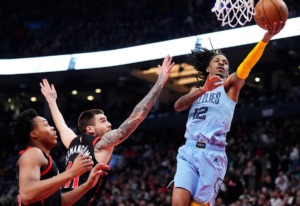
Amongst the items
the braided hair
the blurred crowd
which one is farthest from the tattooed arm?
the blurred crowd

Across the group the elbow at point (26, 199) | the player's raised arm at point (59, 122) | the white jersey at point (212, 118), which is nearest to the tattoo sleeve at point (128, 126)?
the white jersey at point (212, 118)

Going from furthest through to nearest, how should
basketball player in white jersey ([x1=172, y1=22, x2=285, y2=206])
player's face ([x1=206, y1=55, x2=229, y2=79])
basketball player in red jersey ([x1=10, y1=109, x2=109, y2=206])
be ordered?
player's face ([x1=206, y1=55, x2=229, y2=79]), basketball player in white jersey ([x1=172, y1=22, x2=285, y2=206]), basketball player in red jersey ([x1=10, y1=109, x2=109, y2=206])

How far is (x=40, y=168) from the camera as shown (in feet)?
12.8

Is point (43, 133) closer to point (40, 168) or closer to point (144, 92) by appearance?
point (40, 168)

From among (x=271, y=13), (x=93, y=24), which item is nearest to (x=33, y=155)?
(x=271, y=13)

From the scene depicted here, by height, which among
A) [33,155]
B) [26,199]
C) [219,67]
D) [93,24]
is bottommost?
[26,199]

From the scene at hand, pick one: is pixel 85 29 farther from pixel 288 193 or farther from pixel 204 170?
pixel 204 170

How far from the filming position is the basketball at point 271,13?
17.2 ft

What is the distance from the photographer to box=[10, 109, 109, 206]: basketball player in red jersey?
3.69 metres

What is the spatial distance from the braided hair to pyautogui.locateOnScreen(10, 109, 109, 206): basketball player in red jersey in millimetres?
1976

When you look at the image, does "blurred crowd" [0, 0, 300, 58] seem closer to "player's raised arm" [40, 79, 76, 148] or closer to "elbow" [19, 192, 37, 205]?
"player's raised arm" [40, 79, 76, 148]

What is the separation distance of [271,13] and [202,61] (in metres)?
0.85

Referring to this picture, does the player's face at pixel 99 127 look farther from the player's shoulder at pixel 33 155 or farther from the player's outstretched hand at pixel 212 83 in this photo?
the player's shoulder at pixel 33 155

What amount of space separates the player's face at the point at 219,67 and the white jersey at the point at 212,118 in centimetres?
19
